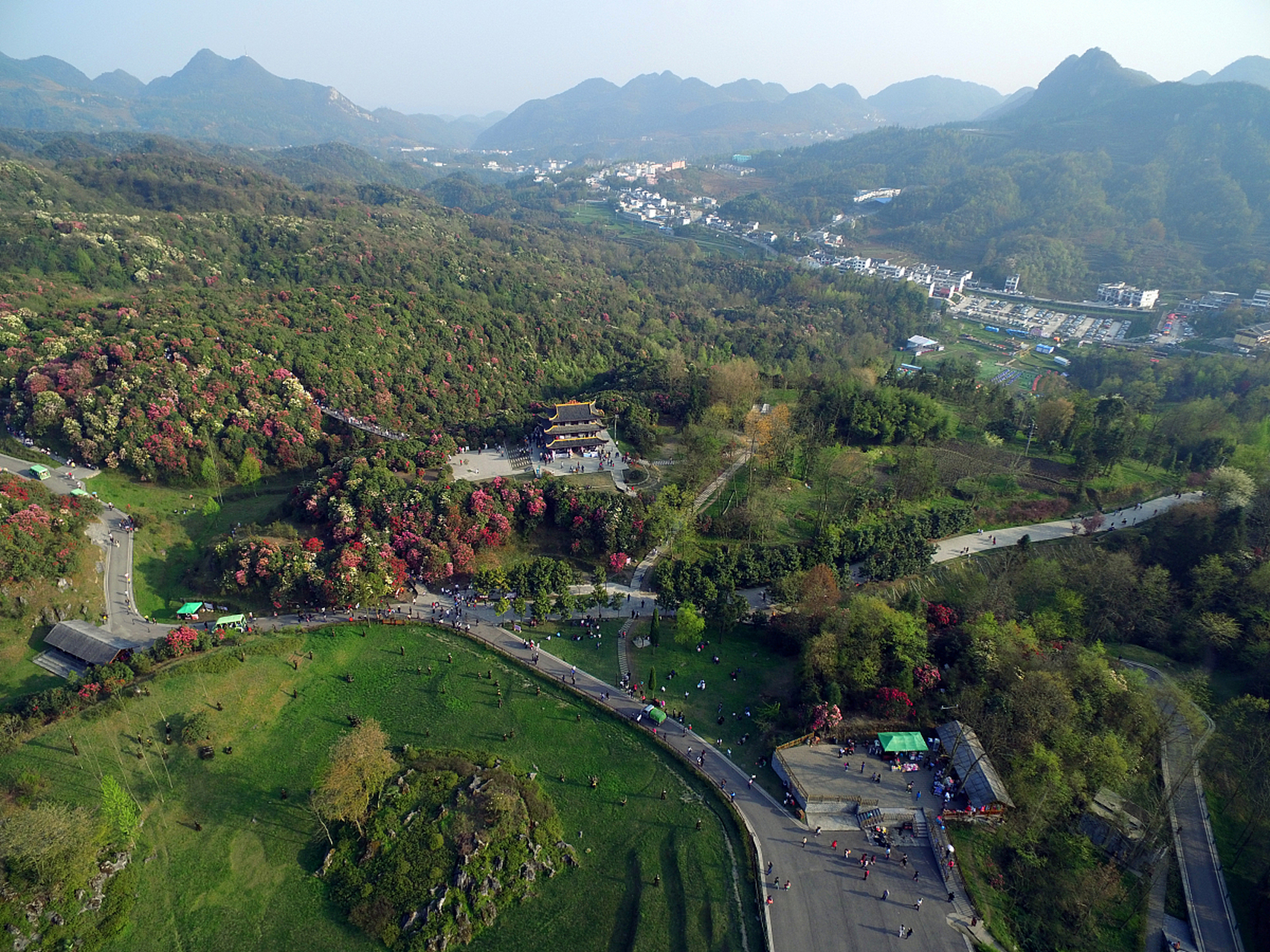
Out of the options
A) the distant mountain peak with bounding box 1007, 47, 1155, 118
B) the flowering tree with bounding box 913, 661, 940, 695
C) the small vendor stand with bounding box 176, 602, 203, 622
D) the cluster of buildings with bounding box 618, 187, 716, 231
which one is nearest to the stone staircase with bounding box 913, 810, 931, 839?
the flowering tree with bounding box 913, 661, 940, 695

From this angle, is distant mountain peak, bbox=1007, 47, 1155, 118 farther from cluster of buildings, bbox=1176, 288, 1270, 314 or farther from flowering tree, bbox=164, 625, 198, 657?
flowering tree, bbox=164, 625, 198, 657

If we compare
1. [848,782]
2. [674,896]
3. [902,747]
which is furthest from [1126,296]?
[674,896]

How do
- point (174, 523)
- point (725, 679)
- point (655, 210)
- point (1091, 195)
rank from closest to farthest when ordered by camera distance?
point (725, 679), point (174, 523), point (1091, 195), point (655, 210)

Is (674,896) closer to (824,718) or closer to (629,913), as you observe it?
(629,913)

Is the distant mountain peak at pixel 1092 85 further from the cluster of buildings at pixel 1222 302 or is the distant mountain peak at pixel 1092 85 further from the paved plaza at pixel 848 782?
the paved plaza at pixel 848 782

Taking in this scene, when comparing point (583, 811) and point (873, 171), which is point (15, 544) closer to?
point (583, 811)

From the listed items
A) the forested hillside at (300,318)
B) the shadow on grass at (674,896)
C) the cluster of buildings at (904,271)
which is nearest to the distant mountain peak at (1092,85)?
the cluster of buildings at (904,271)

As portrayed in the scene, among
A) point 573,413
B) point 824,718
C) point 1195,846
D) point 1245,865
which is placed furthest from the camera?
point 573,413
